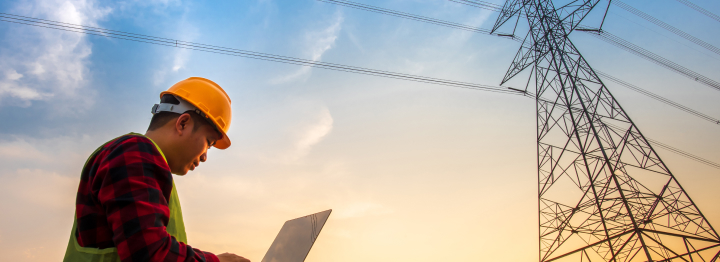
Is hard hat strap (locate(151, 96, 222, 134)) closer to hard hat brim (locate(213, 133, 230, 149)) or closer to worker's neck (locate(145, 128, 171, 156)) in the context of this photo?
worker's neck (locate(145, 128, 171, 156))

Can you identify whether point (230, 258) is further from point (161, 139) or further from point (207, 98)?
point (207, 98)

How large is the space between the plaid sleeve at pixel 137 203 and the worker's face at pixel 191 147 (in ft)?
1.13

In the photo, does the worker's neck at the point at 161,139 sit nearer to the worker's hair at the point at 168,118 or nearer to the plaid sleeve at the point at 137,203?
the worker's hair at the point at 168,118

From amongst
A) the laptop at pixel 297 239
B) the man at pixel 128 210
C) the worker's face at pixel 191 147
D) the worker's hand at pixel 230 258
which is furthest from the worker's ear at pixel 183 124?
the laptop at pixel 297 239

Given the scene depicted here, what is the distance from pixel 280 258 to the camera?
6.84 ft

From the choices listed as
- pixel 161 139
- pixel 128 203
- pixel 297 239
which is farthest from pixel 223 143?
pixel 128 203

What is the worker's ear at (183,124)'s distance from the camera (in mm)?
1396

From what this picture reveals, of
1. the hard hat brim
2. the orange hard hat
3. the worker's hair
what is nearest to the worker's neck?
the worker's hair

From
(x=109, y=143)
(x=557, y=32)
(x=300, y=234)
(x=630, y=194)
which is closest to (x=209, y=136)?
(x=109, y=143)

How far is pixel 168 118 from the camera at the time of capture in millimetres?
1441

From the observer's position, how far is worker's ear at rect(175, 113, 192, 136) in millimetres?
1396

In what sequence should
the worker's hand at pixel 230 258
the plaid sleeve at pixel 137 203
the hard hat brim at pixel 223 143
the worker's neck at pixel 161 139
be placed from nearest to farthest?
the plaid sleeve at pixel 137 203
the worker's hand at pixel 230 258
the worker's neck at pixel 161 139
the hard hat brim at pixel 223 143

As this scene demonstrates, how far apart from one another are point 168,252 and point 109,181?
0.26 m

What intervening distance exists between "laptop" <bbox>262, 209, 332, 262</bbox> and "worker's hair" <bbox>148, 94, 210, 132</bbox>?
958mm
